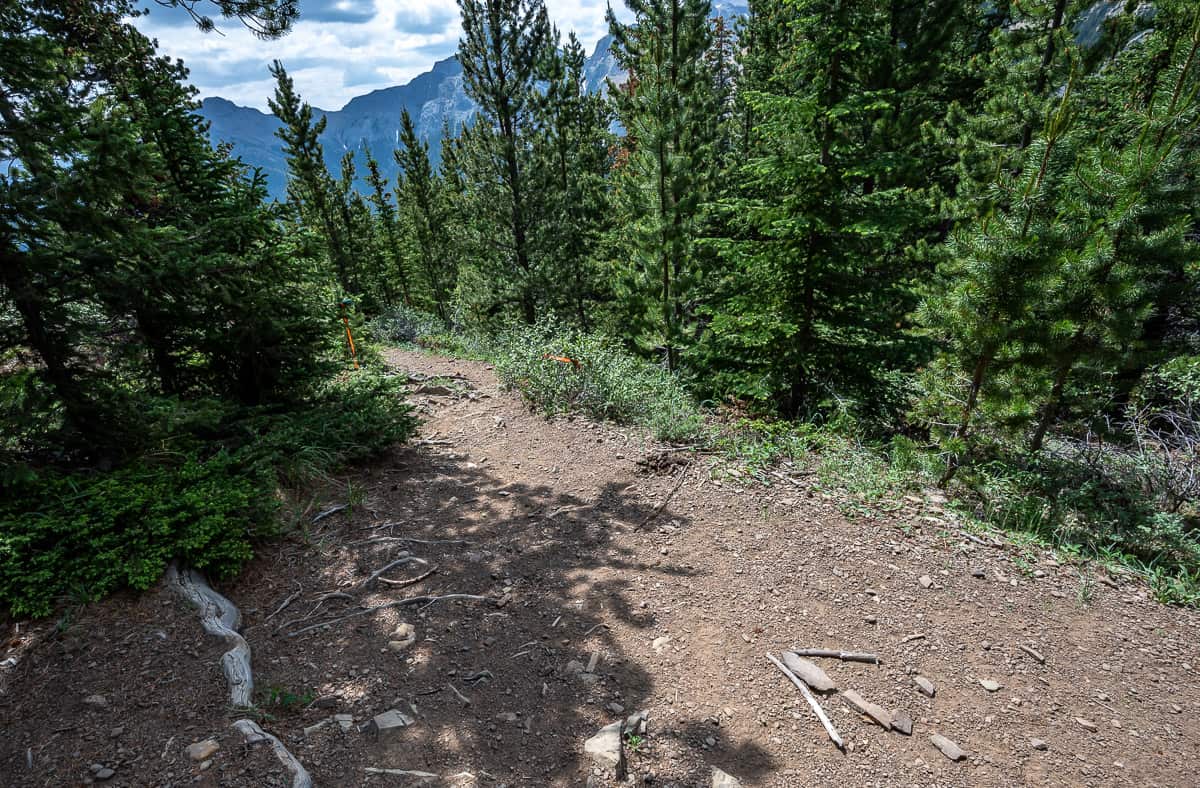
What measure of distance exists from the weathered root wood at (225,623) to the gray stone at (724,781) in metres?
2.37

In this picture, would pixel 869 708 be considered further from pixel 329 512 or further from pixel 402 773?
pixel 329 512

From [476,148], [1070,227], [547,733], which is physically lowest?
[547,733]

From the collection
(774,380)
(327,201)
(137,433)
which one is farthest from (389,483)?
(327,201)

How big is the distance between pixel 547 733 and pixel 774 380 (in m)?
6.16

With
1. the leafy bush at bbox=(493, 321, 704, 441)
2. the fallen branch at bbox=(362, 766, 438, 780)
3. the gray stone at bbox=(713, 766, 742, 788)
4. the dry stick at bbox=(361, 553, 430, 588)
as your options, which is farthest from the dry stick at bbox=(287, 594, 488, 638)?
the leafy bush at bbox=(493, 321, 704, 441)

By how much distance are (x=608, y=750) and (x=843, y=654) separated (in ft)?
5.23

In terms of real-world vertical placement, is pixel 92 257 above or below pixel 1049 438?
above

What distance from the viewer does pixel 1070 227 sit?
4.31 meters

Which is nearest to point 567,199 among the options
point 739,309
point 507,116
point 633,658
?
point 507,116

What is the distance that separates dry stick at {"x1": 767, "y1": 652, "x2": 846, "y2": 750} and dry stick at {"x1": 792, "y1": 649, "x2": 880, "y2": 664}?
0.53 feet

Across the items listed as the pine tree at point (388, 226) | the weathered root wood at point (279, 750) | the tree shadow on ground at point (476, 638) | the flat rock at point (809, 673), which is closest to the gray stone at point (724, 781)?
the tree shadow on ground at point (476, 638)

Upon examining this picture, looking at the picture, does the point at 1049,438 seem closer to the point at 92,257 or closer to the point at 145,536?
the point at 145,536

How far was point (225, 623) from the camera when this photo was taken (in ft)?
10.3

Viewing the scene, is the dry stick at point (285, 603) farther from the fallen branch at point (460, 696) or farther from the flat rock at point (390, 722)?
the fallen branch at point (460, 696)
